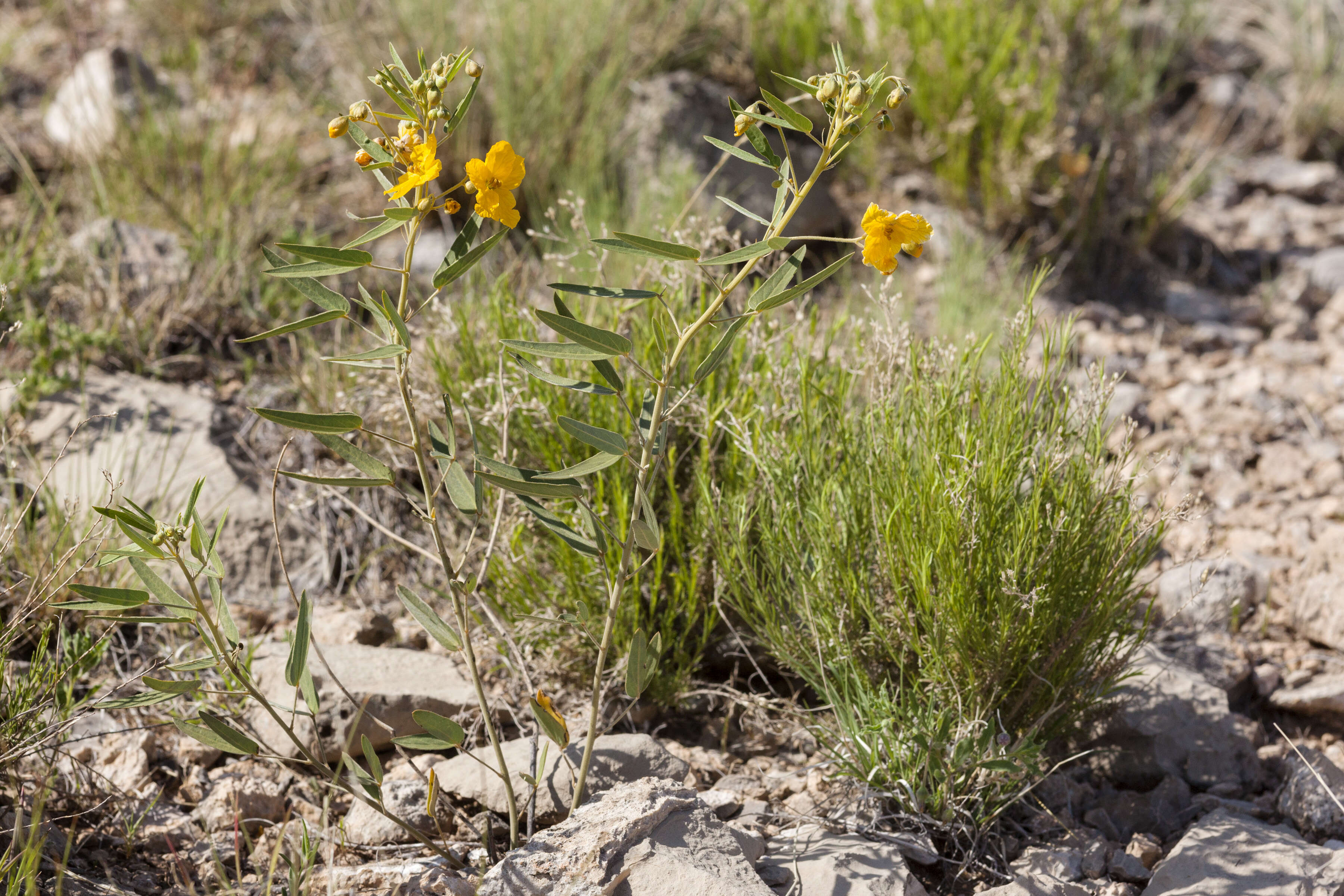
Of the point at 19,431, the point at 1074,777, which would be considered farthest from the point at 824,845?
the point at 19,431

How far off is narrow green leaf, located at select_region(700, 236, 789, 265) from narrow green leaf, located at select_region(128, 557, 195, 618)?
0.89m

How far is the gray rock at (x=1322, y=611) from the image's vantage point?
2.45 metres

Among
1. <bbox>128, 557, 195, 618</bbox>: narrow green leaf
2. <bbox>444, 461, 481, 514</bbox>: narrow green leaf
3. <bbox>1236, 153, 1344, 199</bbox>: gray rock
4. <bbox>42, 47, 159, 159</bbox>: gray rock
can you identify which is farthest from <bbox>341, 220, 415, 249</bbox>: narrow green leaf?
<bbox>1236, 153, 1344, 199</bbox>: gray rock

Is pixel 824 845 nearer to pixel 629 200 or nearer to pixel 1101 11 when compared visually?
pixel 629 200

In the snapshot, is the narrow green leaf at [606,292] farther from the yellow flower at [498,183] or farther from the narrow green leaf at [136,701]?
the narrow green leaf at [136,701]

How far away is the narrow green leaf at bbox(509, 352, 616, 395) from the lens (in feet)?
4.35

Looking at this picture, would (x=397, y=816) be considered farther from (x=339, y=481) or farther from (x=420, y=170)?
(x=420, y=170)

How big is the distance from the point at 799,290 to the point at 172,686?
100 centimetres

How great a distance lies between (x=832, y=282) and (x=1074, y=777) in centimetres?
226

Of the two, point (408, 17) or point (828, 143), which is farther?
point (408, 17)

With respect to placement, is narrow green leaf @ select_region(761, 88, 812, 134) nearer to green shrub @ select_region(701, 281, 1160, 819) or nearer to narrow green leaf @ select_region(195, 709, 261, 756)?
green shrub @ select_region(701, 281, 1160, 819)

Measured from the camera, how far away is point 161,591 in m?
1.43

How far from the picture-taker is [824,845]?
1.68m

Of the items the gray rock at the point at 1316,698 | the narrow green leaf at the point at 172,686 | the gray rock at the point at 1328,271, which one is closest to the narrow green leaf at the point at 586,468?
the narrow green leaf at the point at 172,686
